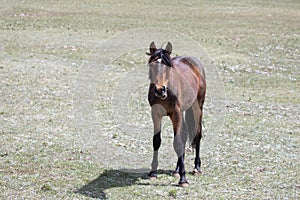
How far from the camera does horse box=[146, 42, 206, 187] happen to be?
30.3 feet

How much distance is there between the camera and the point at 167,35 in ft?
108

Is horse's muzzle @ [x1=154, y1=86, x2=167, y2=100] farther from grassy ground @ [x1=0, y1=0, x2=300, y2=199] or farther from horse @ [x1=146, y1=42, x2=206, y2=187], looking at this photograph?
grassy ground @ [x1=0, y1=0, x2=300, y2=199]

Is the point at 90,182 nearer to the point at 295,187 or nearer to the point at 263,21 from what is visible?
the point at 295,187

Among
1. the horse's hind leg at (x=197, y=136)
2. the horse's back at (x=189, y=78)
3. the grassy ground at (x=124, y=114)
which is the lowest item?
the grassy ground at (x=124, y=114)

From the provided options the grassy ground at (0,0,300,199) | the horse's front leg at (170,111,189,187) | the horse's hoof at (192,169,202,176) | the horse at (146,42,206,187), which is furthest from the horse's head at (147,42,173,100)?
the horse's hoof at (192,169,202,176)

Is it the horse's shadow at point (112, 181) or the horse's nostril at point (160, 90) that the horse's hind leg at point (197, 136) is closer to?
the horse's shadow at point (112, 181)

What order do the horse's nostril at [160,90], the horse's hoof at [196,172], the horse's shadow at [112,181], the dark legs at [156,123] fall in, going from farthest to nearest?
the horse's hoof at [196,172], the dark legs at [156,123], the horse's shadow at [112,181], the horse's nostril at [160,90]

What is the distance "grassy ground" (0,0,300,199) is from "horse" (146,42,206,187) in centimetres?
57

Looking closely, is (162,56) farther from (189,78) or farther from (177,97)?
(189,78)

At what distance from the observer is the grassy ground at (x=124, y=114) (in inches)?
397

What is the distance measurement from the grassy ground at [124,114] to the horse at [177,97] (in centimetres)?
57

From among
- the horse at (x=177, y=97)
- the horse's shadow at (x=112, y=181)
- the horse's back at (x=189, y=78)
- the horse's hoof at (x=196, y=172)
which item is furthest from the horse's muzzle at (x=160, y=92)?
the horse's hoof at (x=196, y=172)

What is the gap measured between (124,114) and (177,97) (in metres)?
6.57

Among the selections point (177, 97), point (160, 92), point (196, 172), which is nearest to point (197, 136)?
point (196, 172)
